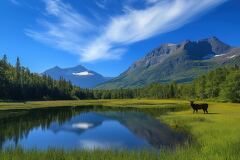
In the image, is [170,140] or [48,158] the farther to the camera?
[170,140]

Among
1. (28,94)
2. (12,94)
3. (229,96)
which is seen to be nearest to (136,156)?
(229,96)

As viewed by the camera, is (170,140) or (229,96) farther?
(229,96)

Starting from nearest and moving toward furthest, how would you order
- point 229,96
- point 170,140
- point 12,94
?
point 170,140 < point 229,96 < point 12,94

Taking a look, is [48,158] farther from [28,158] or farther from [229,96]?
[229,96]

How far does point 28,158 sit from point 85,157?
13.5 ft

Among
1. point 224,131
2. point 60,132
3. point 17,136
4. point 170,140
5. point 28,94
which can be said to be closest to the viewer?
point 224,131

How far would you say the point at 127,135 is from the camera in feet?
165

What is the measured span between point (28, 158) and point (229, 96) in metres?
119

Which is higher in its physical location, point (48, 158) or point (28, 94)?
point (28, 94)

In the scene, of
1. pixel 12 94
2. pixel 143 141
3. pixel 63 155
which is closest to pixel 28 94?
pixel 12 94

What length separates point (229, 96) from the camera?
13212 cm

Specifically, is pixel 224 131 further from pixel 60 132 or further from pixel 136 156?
pixel 60 132

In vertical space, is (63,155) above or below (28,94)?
below

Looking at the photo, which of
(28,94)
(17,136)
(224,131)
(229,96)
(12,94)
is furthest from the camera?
(28,94)
